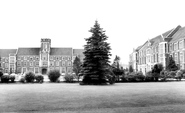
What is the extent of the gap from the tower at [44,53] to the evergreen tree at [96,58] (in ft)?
190

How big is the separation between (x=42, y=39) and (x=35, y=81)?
1996 inches

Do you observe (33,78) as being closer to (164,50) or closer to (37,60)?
(164,50)

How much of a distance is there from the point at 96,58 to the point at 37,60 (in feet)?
202

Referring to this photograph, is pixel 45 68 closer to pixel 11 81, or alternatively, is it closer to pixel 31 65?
pixel 31 65

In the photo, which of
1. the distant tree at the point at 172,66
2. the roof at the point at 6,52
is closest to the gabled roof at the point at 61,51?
the roof at the point at 6,52

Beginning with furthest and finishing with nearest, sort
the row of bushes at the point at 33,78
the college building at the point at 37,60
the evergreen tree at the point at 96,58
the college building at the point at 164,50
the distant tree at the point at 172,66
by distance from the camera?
1. the college building at the point at 37,60
2. the college building at the point at 164,50
3. the distant tree at the point at 172,66
4. the row of bushes at the point at 33,78
5. the evergreen tree at the point at 96,58

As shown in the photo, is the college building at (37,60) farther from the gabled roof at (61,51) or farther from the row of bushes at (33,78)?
the row of bushes at (33,78)

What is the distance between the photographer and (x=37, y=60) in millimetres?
84062

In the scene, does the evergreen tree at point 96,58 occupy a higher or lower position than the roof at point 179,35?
lower

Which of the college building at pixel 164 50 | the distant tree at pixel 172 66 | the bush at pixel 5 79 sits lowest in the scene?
the bush at pixel 5 79

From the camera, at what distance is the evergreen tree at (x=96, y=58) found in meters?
26.6

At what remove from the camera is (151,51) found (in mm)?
67688

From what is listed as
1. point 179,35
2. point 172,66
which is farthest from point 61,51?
point 172,66

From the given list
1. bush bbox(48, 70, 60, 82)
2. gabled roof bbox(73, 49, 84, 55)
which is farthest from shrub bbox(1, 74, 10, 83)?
gabled roof bbox(73, 49, 84, 55)
